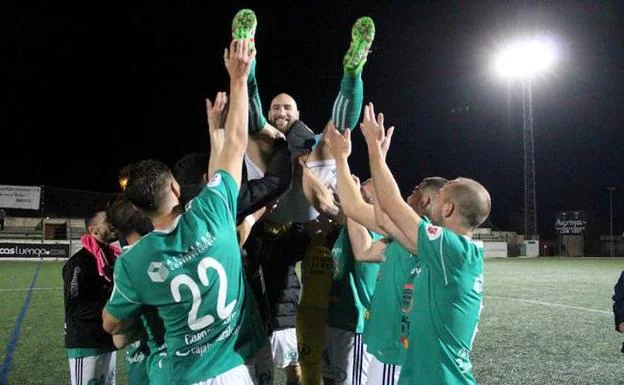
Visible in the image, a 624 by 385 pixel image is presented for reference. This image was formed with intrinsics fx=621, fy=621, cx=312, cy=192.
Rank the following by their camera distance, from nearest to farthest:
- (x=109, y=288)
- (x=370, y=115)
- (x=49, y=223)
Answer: (x=370, y=115), (x=109, y=288), (x=49, y=223)

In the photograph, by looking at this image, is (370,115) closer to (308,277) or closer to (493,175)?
(308,277)

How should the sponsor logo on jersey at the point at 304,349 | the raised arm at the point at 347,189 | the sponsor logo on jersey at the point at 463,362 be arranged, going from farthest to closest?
the sponsor logo on jersey at the point at 304,349 < the raised arm at the point at 347,189 < the sponsor logo on jersey at the point at 463,362

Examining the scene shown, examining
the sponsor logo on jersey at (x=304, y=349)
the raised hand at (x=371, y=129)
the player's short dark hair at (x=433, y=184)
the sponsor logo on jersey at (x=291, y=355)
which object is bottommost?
the sponsor logo on jersey at (x=291, y=355)

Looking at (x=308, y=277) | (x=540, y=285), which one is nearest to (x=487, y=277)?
(x=540, y=285)

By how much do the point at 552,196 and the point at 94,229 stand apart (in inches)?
2819

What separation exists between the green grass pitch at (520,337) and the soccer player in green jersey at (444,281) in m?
4.00

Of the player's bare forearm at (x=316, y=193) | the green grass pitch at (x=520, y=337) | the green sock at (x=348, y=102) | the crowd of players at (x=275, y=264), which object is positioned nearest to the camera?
the crowd of players at (x=275, y=264)

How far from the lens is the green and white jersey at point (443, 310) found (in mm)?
3068

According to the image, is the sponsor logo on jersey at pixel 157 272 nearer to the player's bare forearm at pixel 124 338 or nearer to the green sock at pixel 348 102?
the player's bare forearm at pixel 124 338

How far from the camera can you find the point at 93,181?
56469mm

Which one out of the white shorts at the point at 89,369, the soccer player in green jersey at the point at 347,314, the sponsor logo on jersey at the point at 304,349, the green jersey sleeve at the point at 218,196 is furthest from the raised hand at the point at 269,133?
the white shorts at the point at 89,369

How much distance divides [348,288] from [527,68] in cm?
3587

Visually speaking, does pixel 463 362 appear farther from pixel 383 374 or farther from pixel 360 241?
pixel 360 241

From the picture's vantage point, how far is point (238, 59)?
3.01m
